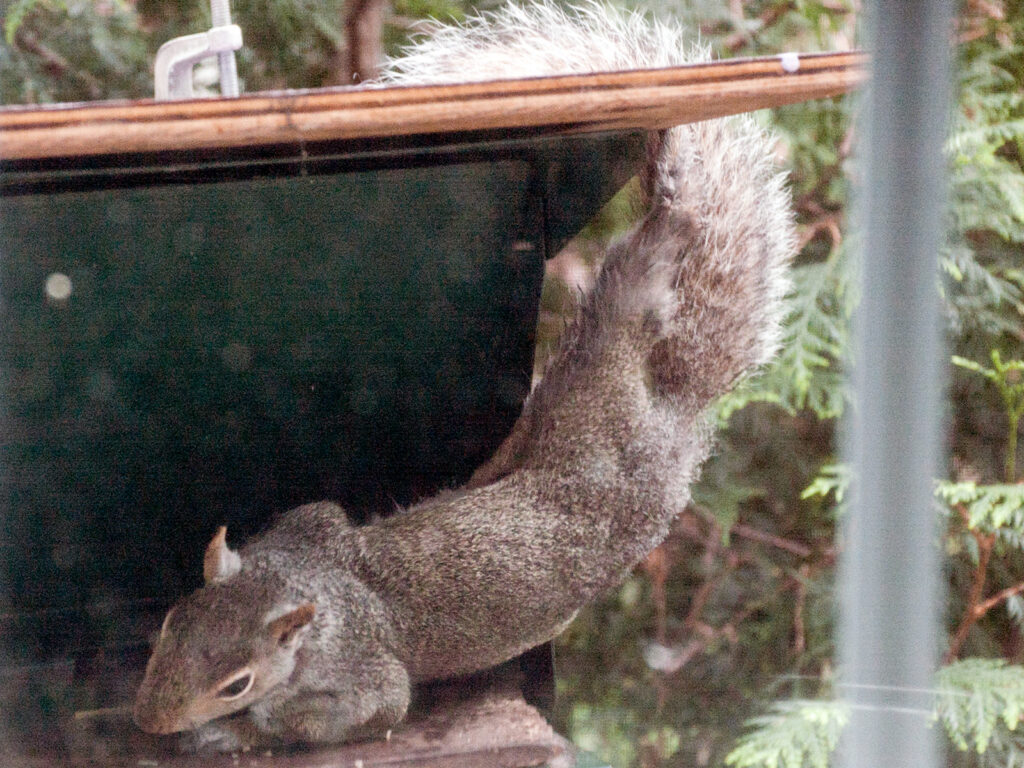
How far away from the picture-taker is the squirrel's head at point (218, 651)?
74 centimetres

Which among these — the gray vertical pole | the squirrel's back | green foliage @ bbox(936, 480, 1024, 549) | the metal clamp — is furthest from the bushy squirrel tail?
the gray vertical pole

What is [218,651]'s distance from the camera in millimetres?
754

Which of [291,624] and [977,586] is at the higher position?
[291,624]

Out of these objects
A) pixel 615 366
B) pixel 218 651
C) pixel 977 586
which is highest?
pixel 615 366

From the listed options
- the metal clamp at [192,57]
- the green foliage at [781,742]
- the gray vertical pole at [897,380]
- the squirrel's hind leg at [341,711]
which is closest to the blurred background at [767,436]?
the green foliage at [781,742]

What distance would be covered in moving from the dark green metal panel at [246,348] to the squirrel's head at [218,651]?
0.15 metres

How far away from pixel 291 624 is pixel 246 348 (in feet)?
0.87

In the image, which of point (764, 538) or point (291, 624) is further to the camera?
point (764, 538)

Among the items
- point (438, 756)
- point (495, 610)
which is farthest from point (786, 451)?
point (438, 756)

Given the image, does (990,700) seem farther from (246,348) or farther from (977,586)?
(246,348)

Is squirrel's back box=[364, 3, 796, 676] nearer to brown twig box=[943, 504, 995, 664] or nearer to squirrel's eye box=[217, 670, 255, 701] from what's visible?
squirrel's eye box=[217, 670, 255, 701]

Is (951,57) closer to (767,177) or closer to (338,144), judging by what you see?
(338,144)

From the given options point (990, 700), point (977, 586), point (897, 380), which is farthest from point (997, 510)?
point (897, 380)

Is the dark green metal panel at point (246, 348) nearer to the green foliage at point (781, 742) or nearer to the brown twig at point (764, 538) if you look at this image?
the green foliage at point (781, 742)
